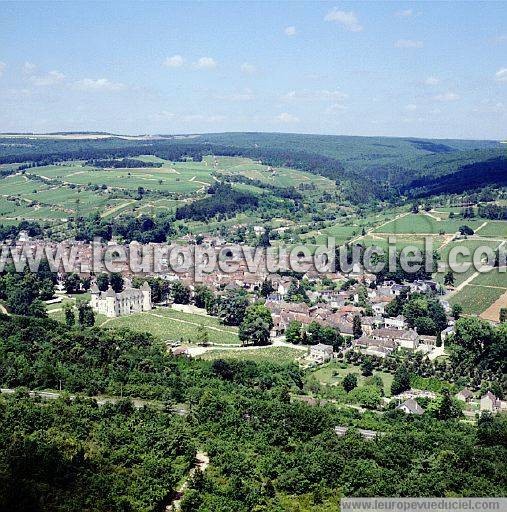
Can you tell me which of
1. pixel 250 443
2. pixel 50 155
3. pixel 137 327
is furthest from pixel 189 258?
pixel 50 155

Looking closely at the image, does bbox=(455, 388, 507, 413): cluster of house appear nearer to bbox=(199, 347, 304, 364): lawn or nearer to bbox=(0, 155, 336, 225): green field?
bbox=(199, 347, 304, 364): lawn

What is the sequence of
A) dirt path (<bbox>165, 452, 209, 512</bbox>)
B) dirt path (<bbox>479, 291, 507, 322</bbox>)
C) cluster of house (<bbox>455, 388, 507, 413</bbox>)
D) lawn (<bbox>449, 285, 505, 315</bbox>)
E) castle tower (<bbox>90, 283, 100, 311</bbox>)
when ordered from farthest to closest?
1. castle tower (<bbox>90, 283, 100, 311</bbox>)
2. lawn (<bbox>449, 285, 505, 315</bbox>)
3. dirt path (<bbox>479, 291, 507, 322</bbox>)
4. cluster of house (<bbox>455, 388, 507, 413</bbox>)
5. dirt path (<bbox>165, 452, 209, 512</bbox>)

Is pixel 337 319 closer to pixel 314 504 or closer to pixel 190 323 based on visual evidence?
pixel 190 323

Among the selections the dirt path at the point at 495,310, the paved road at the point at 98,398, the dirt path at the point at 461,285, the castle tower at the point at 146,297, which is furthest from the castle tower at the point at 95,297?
the dirt path at the point at 495,310

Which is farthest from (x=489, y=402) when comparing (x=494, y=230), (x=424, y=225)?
(x=424, y=225)

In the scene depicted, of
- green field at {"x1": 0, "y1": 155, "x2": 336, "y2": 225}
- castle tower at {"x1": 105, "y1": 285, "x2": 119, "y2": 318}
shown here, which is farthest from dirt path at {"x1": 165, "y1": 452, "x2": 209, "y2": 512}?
green field at {"x1": 0, "y1": 155, "x2": 336, "y2": 225}

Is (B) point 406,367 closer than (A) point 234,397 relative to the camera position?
No
